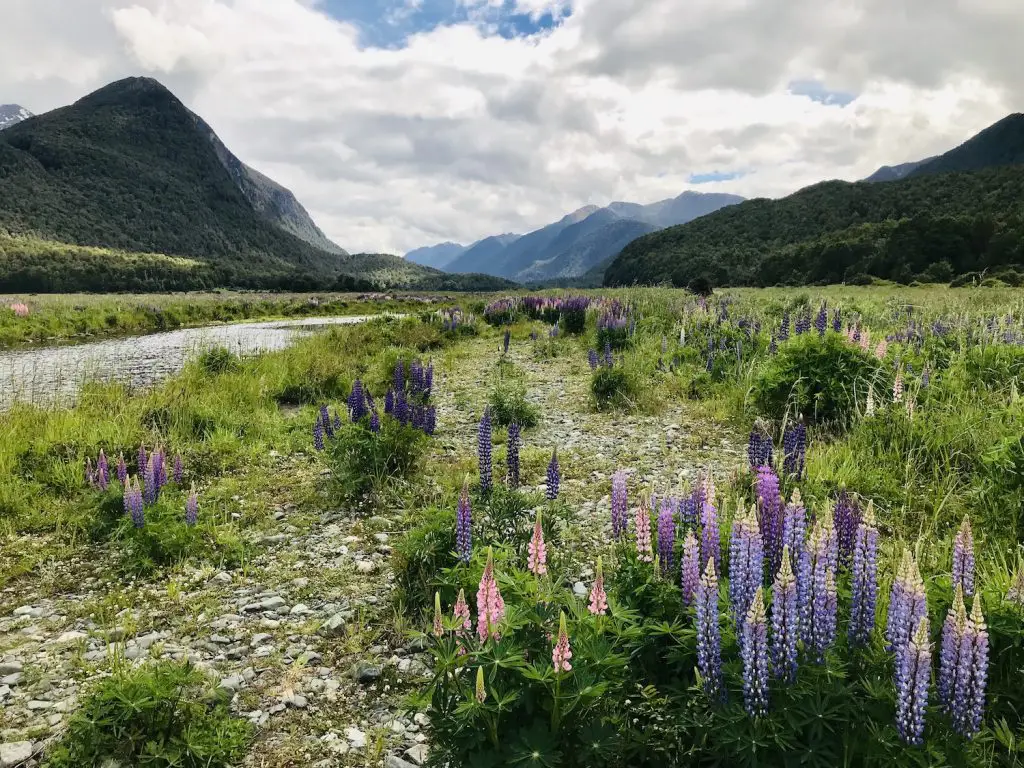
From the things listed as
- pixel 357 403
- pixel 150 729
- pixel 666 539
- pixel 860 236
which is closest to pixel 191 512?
pixel 150 729

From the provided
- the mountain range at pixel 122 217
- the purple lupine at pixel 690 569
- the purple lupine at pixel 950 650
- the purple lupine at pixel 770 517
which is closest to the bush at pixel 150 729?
the purple lupine at pixel 690 569

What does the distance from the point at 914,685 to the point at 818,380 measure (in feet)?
24.7

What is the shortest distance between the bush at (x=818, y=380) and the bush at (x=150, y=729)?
8266mm

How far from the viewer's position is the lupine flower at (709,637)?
8.04ft

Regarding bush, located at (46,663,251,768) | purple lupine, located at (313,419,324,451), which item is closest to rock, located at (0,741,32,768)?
bush, located at (46,663,251,768)

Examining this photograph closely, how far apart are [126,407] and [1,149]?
178m

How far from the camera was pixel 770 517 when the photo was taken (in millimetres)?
3502

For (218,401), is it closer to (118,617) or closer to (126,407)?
(126,407)

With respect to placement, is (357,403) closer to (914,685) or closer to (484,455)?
(484,455)

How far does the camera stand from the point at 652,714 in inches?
112

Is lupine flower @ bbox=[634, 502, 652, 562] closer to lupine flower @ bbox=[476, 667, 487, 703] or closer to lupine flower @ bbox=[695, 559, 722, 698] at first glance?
lupine flower @ bbox=[695, 559, 722, 698]

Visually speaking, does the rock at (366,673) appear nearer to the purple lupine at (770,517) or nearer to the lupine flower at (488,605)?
the lupine flower at (488,605)

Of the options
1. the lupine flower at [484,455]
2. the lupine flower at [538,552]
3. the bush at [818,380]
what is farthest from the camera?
the bush at [818,380]

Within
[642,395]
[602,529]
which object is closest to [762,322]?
[642,395]
